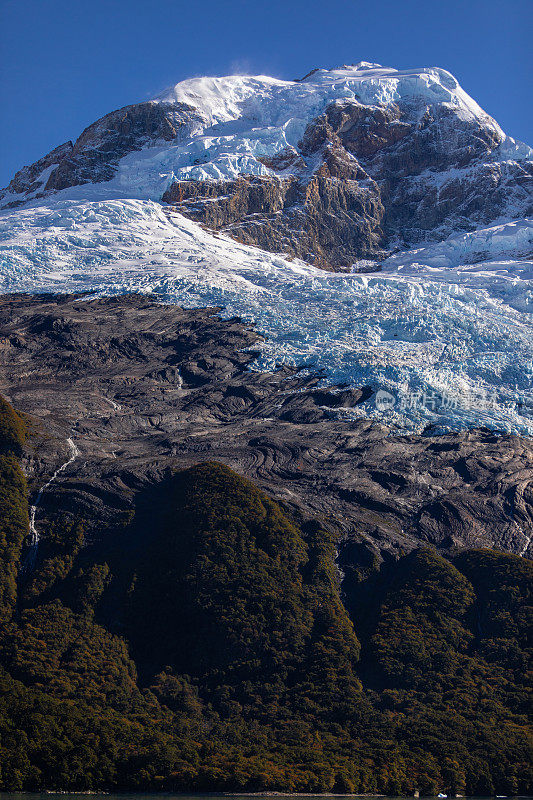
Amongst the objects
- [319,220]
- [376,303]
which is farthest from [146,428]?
[319,220]

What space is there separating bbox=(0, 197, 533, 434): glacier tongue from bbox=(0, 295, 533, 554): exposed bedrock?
148 inches

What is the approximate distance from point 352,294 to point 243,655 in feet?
231

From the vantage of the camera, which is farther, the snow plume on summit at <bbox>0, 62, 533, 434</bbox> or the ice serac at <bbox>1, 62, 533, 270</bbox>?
the ice serac at <bbox>1, 62, 533, 270</bbox>

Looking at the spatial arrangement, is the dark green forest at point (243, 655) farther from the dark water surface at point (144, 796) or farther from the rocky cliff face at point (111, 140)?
the rocky cliff face at point (111, 140)

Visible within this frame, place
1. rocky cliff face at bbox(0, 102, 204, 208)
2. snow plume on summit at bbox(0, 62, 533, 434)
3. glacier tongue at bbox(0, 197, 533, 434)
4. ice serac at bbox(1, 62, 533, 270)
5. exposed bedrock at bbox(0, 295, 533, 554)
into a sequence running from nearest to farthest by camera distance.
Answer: exposed bedrock at bbox(0, 295, 533, 554) → glacier tongue at bbox(0, 197, 533, 434) → snow plume on summit at bbox(0, 62, 533, 434) → ice serac at bbox(1, 62, 533, 270) → rocky cliff face at bbox(0, 102, 204, 208)

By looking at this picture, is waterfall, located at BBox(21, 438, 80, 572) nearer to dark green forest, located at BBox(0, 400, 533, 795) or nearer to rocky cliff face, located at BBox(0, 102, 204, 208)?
dark green forest, located at BBox(0, 400, 533, 795)

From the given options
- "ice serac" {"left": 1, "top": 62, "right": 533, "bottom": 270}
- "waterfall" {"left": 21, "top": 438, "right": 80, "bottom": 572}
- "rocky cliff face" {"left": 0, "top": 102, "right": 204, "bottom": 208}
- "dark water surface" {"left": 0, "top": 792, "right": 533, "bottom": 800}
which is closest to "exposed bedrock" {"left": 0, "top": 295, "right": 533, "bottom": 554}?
"waterfall" {"left": 21, "top": 438, "right": 80, "bottom": 572}

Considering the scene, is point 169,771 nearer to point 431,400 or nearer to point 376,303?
point 431,400

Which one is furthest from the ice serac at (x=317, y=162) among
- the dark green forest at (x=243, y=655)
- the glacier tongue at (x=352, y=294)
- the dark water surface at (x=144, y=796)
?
the dark water surface at (x=144, y=796)

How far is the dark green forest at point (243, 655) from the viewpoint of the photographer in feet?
177

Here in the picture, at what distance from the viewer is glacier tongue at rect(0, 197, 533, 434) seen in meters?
103

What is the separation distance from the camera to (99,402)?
327 ft

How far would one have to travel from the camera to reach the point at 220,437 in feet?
307

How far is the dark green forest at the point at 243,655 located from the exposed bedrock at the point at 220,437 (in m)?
3.54
